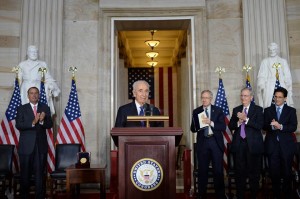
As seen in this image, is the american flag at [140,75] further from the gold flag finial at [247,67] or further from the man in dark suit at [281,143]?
the man in dark suit at [281,143]

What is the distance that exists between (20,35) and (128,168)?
530cm

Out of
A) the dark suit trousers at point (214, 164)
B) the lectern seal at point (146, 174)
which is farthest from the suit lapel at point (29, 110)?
the lectern seal at point (146, 174)

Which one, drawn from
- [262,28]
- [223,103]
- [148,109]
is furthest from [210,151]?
[262,28]

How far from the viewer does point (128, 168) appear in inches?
133

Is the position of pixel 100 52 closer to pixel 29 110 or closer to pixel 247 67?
pixel 29 110

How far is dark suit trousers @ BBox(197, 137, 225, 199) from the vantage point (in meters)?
5.71

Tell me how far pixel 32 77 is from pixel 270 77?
14.1 ft

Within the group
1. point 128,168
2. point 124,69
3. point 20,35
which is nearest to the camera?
point 128,168

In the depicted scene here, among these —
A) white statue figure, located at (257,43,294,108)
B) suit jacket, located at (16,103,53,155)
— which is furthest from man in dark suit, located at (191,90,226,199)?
suit jacket, located at (16,103,53,155)

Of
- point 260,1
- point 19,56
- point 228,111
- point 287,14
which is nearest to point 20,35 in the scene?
point 19,56

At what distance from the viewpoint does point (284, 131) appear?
5738 mm

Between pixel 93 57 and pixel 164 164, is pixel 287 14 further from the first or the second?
pixel 164 164

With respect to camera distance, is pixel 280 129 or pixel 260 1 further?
pixel 260 1

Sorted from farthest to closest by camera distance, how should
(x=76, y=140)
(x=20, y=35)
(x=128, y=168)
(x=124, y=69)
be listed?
(x=124, y=69) < (x=20, y=35) < (x=76, y=140) < (x=128, y=168)
